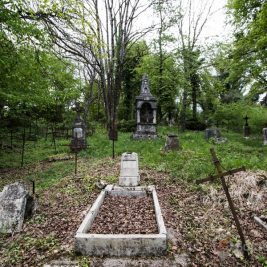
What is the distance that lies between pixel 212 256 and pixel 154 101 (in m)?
16.1

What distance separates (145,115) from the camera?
2045 cm

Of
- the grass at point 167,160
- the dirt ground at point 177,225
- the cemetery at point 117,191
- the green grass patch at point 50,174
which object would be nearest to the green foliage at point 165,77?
the cemetery at point 117,191

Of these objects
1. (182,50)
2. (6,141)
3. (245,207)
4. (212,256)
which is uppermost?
(182,50)

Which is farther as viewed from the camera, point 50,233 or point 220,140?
point 220,140

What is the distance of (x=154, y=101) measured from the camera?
20.0m

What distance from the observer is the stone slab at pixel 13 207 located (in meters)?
5.58

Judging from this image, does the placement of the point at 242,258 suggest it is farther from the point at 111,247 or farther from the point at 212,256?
the point at 111,247

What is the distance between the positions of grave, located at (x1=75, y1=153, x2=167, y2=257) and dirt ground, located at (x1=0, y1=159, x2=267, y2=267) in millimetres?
187

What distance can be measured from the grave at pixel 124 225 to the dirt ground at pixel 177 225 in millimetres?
187

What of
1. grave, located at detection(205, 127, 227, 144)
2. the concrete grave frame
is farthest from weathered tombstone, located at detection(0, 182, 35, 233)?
grave, located at detection(205, 127, 227, 144)

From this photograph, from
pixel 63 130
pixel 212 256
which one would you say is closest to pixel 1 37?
pixel 212 256

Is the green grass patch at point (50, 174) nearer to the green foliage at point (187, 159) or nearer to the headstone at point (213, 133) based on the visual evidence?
the green foliage at point (187, 159)

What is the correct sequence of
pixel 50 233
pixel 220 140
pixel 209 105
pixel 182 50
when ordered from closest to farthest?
pixel 50 233
pixel 220 140
pixel 182 50
pixel 209 105

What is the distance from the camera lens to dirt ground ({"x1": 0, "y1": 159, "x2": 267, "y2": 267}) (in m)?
4.41
